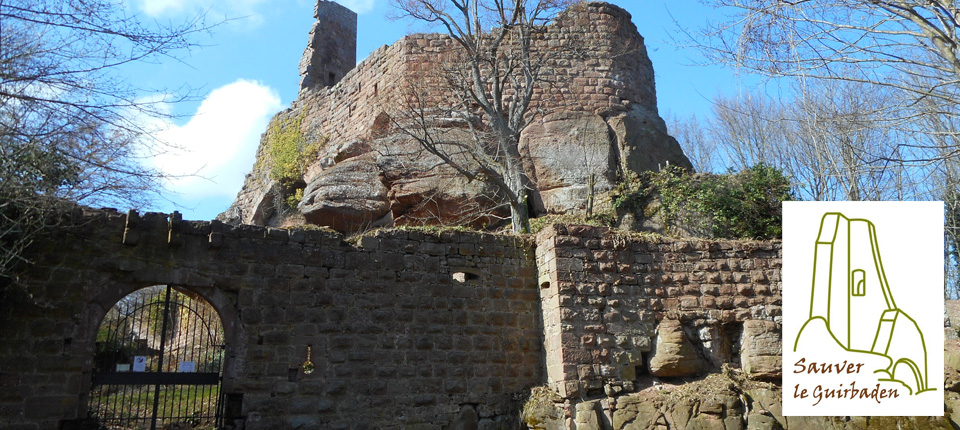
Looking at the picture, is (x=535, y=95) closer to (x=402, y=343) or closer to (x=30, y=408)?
(x=402, y=343)

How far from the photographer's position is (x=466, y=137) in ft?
48.1

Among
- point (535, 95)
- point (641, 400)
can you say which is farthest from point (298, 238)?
point (535, 95)

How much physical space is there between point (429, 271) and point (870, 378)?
16.6 ft

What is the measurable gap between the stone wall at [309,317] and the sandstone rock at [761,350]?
2.60 meters

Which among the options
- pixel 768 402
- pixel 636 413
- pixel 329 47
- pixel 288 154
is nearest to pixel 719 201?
pixel 768 402

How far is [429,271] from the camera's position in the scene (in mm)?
8891

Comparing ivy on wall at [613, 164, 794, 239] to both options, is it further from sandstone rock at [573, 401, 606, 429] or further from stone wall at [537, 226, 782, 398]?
sandstone rock at [573, 401, 606, 429]

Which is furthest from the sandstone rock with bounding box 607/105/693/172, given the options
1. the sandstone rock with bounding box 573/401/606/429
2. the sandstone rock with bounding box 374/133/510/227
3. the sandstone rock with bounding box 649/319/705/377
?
the sandstone rock with bounding box 573/401/606/429

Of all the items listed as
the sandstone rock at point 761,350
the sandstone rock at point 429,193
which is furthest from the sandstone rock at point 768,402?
the sandstone rock at point 429,193

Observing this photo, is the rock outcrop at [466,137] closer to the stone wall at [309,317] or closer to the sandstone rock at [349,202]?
the sandstone rock at [349,202]

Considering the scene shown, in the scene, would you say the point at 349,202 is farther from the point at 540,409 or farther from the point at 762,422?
the point at 762,422

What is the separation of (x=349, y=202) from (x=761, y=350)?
822cm

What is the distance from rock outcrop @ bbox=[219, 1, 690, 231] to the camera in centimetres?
1398

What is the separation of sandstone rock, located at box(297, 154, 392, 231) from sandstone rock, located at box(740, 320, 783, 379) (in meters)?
7.38
